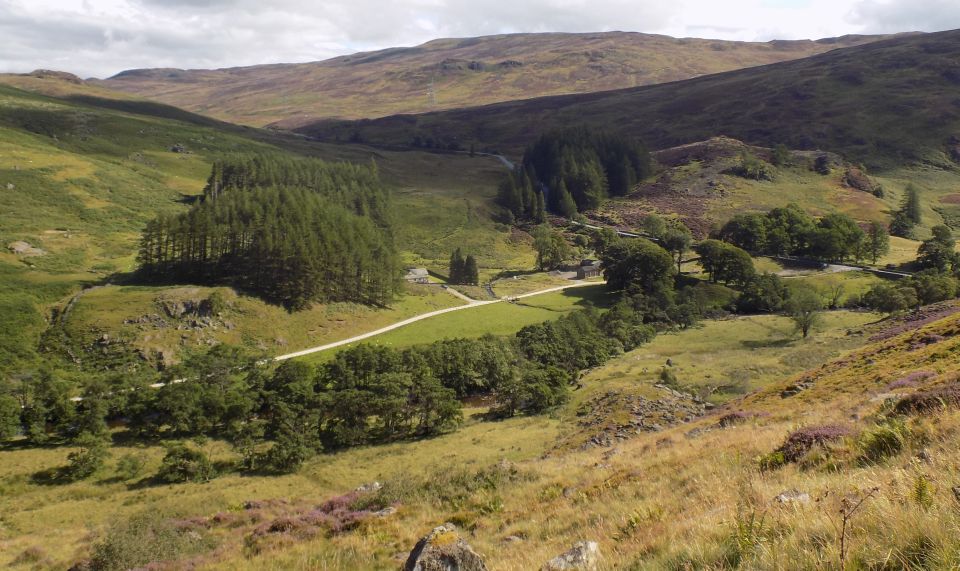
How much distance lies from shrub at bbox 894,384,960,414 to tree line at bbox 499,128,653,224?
443 feet

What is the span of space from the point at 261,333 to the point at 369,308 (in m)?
18.8

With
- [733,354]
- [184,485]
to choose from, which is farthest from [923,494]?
[733,354]

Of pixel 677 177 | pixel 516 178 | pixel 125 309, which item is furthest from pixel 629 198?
pixel 125 309

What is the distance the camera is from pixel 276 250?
255 ft

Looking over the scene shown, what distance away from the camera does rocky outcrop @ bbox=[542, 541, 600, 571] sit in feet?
27.9

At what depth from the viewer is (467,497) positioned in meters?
19.5

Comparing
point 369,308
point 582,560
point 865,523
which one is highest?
point 865,523

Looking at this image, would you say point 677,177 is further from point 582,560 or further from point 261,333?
point 582,560

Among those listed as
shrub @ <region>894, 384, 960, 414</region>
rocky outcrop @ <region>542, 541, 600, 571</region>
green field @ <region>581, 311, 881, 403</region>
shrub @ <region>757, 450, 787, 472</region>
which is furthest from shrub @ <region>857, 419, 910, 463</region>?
green field @ <region>581, 311, 881, 403</region>

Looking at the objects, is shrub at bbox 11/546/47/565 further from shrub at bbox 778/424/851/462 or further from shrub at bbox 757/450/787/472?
shrub at bbox 778/424/851/462

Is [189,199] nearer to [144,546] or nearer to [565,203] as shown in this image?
[565,203]

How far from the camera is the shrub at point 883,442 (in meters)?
11.4

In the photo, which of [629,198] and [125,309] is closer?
[125,309]

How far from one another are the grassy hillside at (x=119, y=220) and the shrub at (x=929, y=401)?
6653 centimetres
